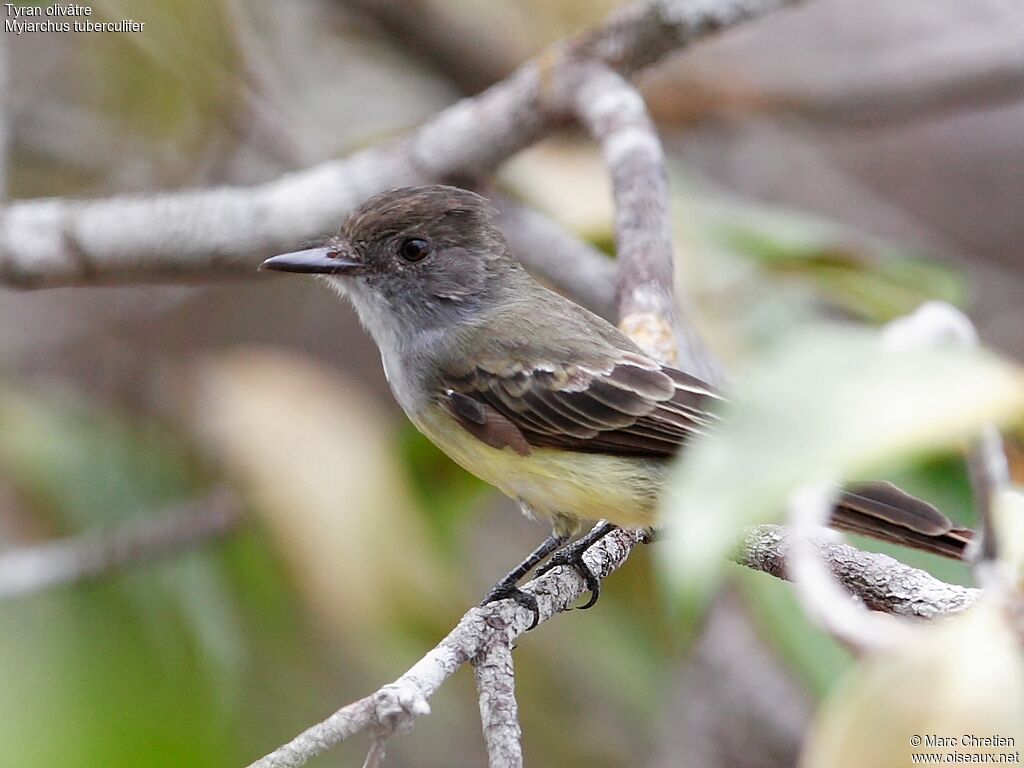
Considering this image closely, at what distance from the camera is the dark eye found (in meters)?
3.59

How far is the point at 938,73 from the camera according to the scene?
17.9 ft

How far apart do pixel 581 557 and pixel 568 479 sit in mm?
190

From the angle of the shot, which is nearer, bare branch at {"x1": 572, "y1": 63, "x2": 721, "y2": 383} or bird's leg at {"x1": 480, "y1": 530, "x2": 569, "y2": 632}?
bird's leg at {"x1": 480, "y1": 530, "x2": 569, "y2": 632}

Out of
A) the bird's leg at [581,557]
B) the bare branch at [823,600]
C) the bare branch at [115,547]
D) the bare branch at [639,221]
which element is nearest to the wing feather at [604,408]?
the bare branch at [639,221]

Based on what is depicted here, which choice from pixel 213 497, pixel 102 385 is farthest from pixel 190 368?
pixel 102 385

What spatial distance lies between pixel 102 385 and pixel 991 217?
5102 millimetres

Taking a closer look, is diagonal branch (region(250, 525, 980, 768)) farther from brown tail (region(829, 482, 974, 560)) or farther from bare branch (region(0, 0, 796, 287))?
bare branch (region(0, 0, 796, 287))

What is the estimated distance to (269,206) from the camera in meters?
3.87

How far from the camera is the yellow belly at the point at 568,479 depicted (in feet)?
9.53

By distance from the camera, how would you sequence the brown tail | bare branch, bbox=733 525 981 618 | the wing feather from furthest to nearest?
1. the wing feather
2. the brown tail
3. bare branch, bbox=733 525 981 618

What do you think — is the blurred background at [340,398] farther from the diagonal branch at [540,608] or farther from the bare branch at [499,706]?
the bare branch at [499,706]

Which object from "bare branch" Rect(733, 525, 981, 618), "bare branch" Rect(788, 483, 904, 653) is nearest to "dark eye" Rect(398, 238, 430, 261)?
"bare branch" Rect(733, 525, 981, 618)

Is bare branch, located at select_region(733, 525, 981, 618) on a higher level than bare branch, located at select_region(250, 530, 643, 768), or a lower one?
higher

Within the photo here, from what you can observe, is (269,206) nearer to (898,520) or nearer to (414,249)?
(414,249)
